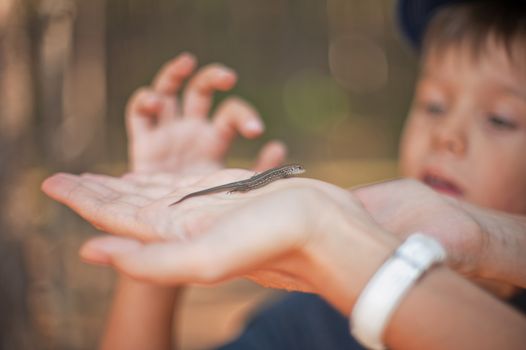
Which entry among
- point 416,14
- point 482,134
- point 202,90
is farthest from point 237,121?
point 416,14

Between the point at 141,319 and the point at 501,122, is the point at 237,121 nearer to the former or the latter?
the point at 141,319

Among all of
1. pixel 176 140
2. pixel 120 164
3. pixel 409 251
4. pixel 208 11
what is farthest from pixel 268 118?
pixel 409 251

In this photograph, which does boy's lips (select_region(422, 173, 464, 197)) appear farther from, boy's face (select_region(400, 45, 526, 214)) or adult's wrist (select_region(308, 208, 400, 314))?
adult's wrist (select_region(308, 208, 400, 314))

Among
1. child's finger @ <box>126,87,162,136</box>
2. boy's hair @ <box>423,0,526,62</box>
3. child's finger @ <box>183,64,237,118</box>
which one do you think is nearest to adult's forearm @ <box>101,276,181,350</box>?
child's finger @ <box>126,87,162,136</box>

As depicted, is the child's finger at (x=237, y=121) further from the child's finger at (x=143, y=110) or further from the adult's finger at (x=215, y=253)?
the adult's finger at (x=215, y=253)

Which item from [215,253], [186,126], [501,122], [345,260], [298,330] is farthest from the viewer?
[186,126]

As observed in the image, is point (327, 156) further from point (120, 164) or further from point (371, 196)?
point (371, 196)
